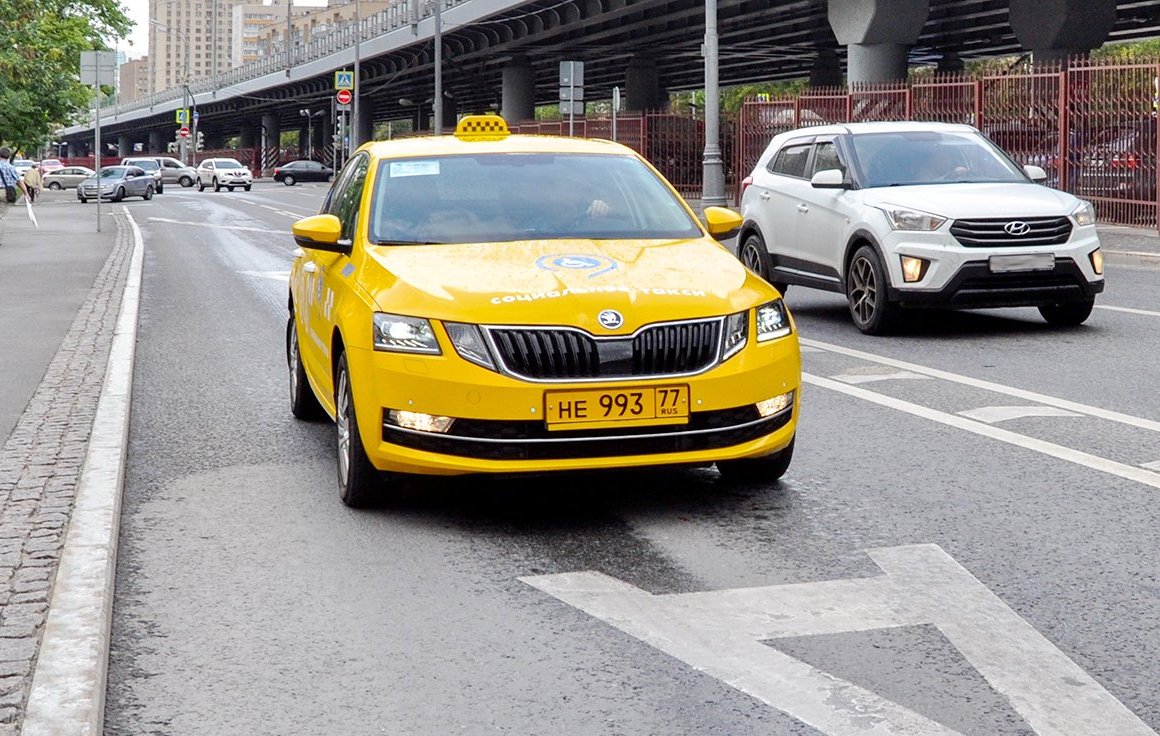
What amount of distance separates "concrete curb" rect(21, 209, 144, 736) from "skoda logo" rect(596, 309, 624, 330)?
1.85 m

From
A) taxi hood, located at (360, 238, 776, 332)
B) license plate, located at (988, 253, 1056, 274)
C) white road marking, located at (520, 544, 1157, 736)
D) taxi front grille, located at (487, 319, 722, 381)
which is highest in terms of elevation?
license plate, located at (988, 253, 1056, 274)

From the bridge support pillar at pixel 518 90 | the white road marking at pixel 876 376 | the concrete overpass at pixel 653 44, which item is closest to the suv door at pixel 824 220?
the white road marking at pixel 876 376

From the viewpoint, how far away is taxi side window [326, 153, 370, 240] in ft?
24.8

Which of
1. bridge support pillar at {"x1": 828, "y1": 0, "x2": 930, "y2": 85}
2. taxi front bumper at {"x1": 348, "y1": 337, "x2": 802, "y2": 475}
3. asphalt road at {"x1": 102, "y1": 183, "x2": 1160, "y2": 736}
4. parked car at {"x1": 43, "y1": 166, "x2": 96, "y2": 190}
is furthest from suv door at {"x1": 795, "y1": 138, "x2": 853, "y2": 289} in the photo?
parked car at {"x1": 43, "y1": 166, "x2": 96, "y2": 190}

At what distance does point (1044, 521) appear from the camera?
20.0 ft

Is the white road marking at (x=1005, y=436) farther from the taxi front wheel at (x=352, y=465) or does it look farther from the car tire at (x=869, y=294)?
the taxi front wheel at (x=352, y=465)

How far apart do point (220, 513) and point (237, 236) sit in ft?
83.1

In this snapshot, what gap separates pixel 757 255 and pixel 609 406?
928 cm

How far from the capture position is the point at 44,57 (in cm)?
4547

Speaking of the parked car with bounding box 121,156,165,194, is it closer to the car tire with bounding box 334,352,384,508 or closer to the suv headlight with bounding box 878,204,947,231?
the suv headlight with bounding box 878,204,947,231

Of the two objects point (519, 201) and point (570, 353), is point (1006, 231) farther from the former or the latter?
point (570, 353)

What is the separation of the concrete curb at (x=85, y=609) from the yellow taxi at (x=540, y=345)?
0.97 meters

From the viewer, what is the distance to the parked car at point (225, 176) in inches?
2926

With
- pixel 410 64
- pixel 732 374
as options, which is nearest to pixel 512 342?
pixel 732 374
